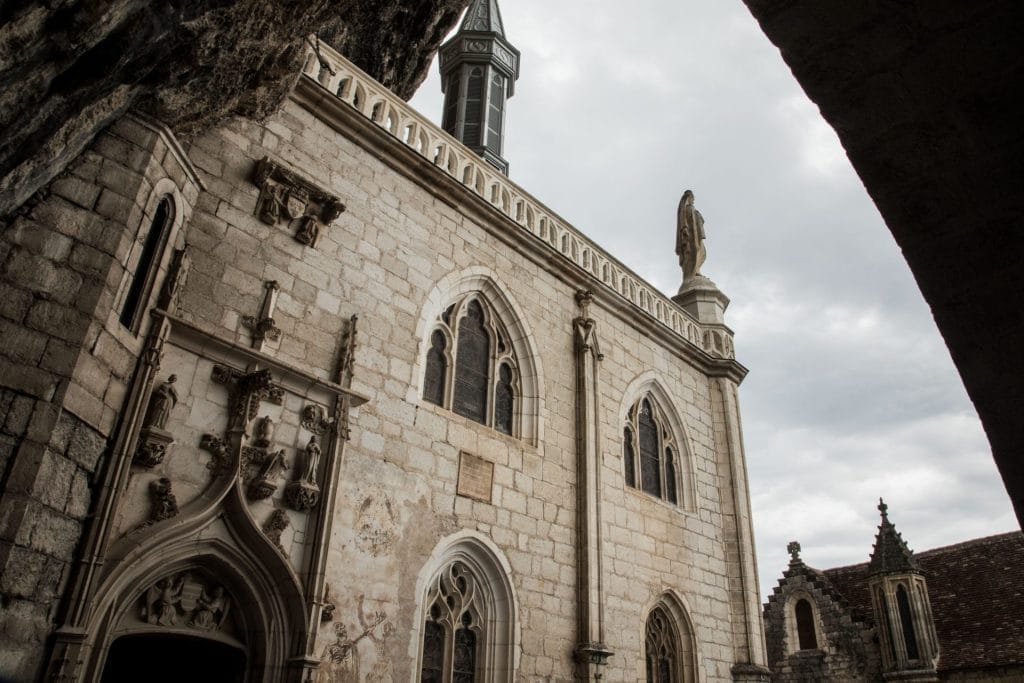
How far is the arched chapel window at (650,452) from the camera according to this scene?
1086 cm

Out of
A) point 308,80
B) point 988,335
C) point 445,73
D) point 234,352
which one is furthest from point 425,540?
point 445,73

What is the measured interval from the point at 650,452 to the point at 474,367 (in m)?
3.64

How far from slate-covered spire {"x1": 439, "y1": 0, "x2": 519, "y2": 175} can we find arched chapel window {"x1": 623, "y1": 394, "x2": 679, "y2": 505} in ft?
26.6

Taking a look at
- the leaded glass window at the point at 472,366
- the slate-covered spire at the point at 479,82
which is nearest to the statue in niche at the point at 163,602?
the leaded glass window at the point at 472,366

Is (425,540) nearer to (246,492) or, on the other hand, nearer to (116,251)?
(246,492)

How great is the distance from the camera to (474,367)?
9.16 metres

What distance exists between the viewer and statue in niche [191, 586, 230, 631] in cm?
576

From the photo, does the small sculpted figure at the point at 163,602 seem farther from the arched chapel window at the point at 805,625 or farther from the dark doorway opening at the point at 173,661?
the arched chapel window at the point at 805,625

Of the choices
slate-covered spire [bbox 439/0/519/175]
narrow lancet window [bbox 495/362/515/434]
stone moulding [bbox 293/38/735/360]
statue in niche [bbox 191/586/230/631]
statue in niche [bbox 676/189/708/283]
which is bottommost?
statue in niche [bbox 191/586/230/631]

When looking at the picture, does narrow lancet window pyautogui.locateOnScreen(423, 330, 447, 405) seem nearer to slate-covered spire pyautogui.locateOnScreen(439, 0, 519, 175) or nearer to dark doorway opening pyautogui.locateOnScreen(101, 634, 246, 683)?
dark doorway opening pyautogui.locateOnScreen(101, 634, 246, 683)

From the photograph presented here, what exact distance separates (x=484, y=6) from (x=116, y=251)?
17.9m

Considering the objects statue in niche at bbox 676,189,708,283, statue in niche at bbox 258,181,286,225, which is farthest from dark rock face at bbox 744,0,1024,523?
statue in niche at bbox 676,189,708,283

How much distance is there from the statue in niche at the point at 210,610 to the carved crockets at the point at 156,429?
1132 millimetres

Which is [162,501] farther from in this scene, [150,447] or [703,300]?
[703,300]
